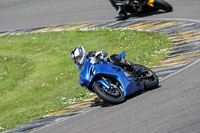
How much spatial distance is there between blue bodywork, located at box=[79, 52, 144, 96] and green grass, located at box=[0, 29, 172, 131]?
5.44 ft

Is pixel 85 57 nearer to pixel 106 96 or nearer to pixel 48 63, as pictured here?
pixel 106 96

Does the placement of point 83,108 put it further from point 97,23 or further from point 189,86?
point 97,23

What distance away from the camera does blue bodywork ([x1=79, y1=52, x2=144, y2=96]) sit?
8676mm

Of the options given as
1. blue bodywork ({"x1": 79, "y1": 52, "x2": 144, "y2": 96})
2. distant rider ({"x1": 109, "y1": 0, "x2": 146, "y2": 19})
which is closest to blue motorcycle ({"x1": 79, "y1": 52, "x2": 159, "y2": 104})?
blue bodywork ({"x1": 79, "y1": 52, "x2": 144, "y2": 96})

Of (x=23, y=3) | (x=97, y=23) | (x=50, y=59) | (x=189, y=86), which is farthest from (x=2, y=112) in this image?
(x=23, y=3)

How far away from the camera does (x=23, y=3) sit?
A: 24.3 m

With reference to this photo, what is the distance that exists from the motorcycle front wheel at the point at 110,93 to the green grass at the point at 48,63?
5.89 feet

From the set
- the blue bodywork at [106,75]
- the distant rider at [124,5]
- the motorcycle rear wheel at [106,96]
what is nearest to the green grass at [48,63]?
the distant rider at [124,5]

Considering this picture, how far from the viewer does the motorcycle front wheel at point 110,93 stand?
28.0 ft

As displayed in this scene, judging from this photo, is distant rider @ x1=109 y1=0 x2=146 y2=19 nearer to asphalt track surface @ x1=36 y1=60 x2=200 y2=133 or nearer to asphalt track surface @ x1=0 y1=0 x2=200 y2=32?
asphalt track surface @ x1=0 y1=0 x2=200 y2=32

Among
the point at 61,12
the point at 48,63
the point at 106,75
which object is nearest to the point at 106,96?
the point at 106,75

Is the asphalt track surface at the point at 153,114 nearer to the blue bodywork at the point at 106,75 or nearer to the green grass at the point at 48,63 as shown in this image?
the blue bodywork at the point at 106,75

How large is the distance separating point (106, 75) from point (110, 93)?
0.44 metres

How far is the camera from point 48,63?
48.2 ft
